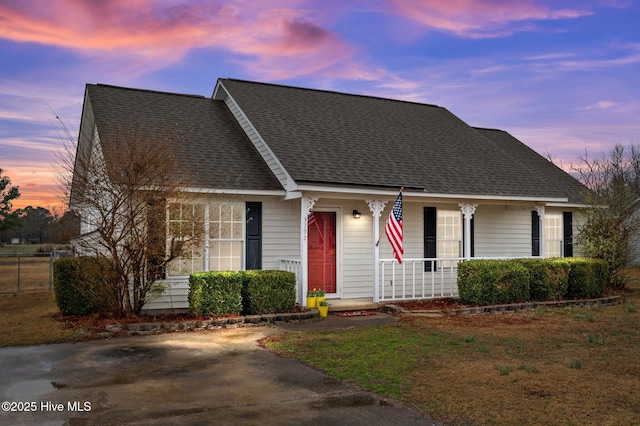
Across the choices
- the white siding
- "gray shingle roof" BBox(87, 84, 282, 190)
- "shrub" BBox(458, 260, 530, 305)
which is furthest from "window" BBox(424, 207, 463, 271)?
"gray shingle roof" BBox(87, 84, 282, 190)

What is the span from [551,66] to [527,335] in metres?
12.3

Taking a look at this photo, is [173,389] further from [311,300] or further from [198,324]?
[311,300]

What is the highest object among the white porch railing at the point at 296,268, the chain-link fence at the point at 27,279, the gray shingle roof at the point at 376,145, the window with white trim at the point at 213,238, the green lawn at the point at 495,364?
the gray shingle roof at the point at 376,145

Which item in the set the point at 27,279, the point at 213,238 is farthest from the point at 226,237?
the point at 27,279

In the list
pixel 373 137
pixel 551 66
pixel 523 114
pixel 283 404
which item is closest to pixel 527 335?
pixel 283 404

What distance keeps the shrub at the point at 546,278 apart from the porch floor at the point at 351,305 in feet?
14.4

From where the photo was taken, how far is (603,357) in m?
8.38

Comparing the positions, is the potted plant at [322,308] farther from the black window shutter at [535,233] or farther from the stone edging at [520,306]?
the black window shutter at [535,233]

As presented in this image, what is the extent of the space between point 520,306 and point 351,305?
14.3 feet

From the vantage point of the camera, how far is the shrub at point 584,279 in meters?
15.2

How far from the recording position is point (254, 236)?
13047mm

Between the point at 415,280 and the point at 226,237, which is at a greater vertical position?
the point at 226,237

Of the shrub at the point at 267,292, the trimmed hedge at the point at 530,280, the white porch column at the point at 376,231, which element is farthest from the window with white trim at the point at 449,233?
the shrub at the point at 267,292

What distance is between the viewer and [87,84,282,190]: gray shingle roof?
1276 centimetres
